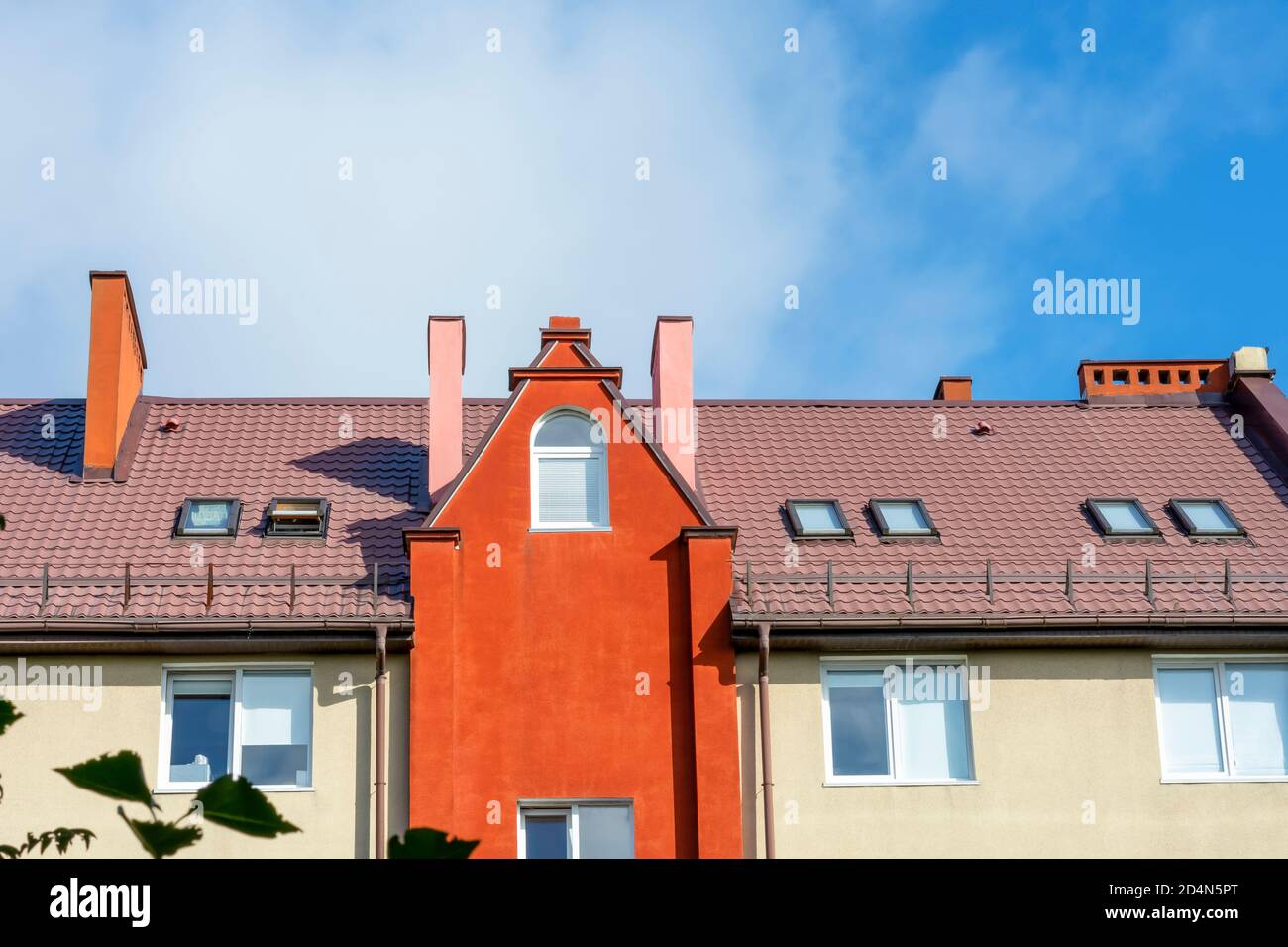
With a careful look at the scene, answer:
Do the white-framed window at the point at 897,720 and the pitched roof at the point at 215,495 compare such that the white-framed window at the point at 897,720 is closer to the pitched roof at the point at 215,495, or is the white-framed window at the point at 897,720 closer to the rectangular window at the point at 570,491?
the rectangular window at the point at 570,491

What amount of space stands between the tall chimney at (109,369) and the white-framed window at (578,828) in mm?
7653

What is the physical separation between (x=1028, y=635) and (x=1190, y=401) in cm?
808

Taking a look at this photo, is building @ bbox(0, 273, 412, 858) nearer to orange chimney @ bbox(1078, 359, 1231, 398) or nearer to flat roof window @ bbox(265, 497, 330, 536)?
A: flat roof window @ bbox(265, 497, 330, 536)

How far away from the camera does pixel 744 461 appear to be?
76.0 feet

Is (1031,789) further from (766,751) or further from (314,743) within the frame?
(314,743)

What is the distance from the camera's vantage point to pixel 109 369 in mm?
23297

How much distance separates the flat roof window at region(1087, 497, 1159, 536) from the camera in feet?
71.1

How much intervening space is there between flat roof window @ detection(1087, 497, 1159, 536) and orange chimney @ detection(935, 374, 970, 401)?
5406 millimetres

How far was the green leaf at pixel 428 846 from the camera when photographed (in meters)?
2.81

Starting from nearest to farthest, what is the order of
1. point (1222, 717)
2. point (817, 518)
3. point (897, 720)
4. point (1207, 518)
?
point (897, 720) → point (1222, 717) → point (817, 518) → point (1207, 518)

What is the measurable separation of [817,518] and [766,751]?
397 centimetres

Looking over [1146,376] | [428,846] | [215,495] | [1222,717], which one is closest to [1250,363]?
[1146,376]

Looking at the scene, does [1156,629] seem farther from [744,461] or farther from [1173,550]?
[744,461]
